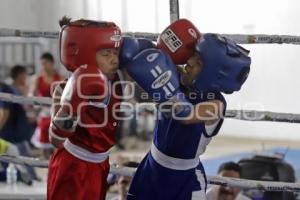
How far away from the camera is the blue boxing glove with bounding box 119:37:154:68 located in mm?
1725

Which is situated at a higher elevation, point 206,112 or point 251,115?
point 206,112

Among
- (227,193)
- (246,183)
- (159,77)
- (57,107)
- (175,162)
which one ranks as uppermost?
(159,77)

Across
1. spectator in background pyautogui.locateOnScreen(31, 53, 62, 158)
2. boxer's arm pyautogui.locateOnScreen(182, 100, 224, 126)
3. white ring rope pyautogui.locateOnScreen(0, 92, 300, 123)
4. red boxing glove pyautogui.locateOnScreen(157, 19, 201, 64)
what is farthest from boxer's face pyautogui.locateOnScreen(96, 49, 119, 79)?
spectator in background pyautogui.locateOnScreen(31, 53, 62, 158)

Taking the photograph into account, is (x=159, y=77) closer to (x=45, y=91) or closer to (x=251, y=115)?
(x=251, y=115)

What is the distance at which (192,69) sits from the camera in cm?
178

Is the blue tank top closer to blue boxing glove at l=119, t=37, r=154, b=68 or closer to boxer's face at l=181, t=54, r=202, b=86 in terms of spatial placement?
boxer's face at l=181, t=54, r=202, b=86

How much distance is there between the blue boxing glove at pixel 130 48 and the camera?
5.66 feet

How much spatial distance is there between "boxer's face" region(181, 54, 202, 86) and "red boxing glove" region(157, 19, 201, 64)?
0.01 m

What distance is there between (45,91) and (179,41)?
376 cm

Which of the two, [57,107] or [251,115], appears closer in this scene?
[57,107]

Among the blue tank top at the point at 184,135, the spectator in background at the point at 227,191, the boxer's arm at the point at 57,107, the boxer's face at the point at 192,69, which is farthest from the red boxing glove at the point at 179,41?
the spectator in background at the point at 227,191

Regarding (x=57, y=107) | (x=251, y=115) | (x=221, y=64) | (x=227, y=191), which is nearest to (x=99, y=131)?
(x=57, y=107)

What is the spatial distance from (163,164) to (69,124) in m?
0.33

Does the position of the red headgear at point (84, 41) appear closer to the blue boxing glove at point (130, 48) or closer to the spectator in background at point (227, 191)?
the blue boxing glove at point (130, 48)
